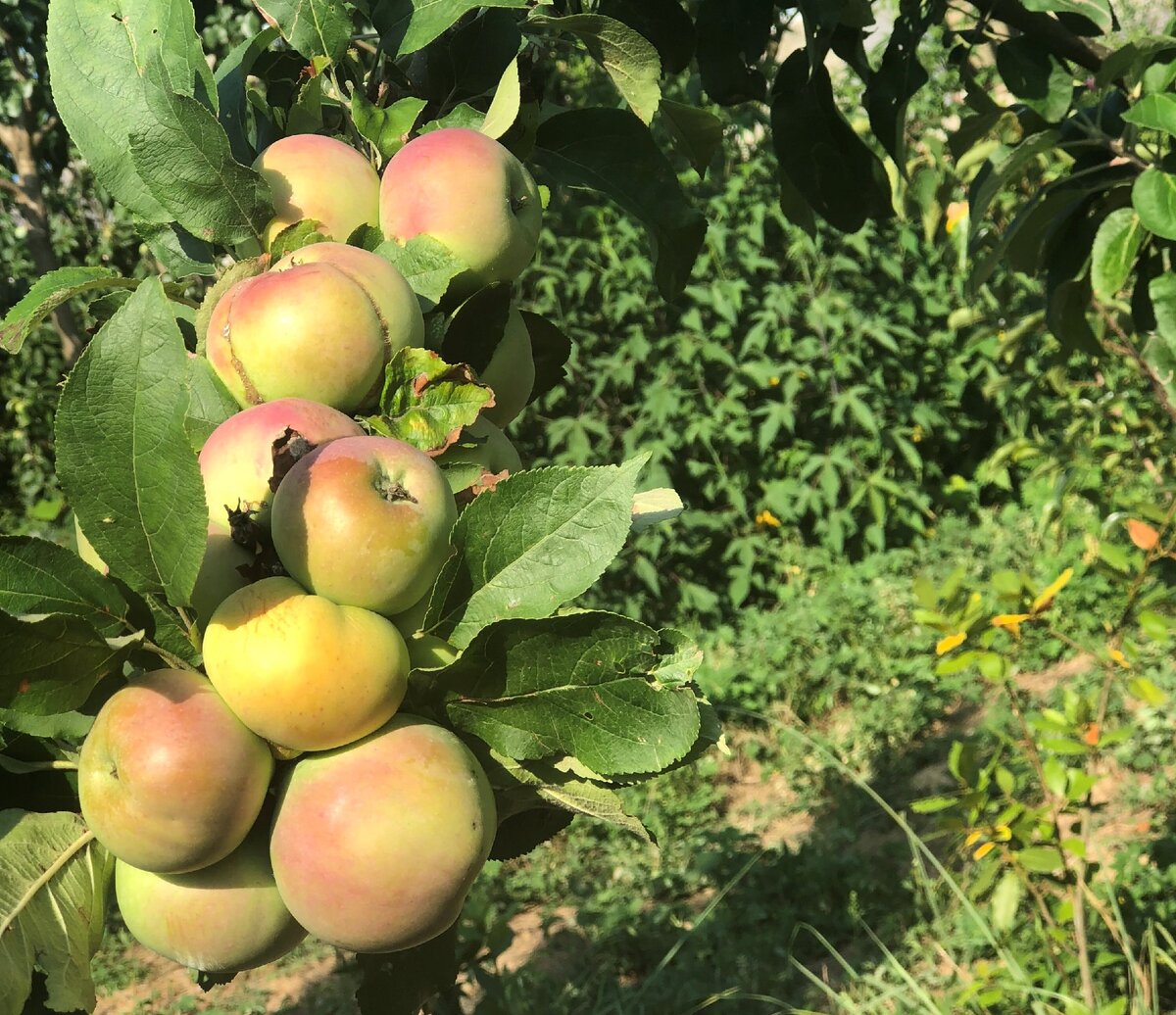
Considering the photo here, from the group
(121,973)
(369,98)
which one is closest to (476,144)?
(369,98)

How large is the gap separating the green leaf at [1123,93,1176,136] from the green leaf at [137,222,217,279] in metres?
1.11

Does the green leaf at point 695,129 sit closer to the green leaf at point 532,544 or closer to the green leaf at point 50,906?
the green leaf at point 532,544

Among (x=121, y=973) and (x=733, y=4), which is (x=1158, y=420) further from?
(x=121, y=973)

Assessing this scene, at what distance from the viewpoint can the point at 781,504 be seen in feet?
16.0

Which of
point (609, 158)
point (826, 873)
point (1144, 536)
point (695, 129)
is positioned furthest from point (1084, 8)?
point (826, 873)

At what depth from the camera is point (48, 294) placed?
807 mm

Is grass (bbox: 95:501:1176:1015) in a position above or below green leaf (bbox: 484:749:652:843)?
below

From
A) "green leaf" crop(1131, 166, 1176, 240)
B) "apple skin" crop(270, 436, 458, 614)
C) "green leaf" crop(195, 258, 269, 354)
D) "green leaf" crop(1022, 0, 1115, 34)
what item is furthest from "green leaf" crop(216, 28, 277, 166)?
"green leaf" crop(1131, 166, 1176, 240)

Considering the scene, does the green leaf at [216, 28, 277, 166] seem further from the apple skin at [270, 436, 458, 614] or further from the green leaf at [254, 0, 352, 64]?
the apple skin at [270, 436, 458, 614]

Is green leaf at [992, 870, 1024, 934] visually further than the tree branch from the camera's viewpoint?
Yes

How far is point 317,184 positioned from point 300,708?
378 mm

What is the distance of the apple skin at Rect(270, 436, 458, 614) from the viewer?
62cm

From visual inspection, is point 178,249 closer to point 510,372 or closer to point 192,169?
point 192,169

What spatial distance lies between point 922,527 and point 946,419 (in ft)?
2.00
